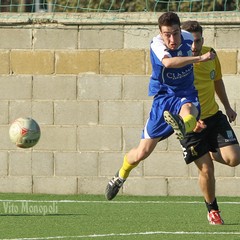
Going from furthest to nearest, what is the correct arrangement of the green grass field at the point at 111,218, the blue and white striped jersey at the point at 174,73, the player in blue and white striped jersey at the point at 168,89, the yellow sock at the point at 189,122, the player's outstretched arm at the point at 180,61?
the blue and white striped jersey at the point at 174,73
the player in blue and white striped jersey at the point at 168,89
the yellow sock at the point at 189,122
the player's outstretched arm at the point at 180,61
the green grass field at the point at 111,218

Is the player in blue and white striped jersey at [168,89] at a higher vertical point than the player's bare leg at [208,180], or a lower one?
higher

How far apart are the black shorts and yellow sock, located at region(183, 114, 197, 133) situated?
1.69ft

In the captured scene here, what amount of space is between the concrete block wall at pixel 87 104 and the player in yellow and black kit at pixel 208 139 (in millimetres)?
2762

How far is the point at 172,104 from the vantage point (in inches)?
360

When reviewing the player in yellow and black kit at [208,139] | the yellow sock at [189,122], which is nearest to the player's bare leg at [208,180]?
the player in yellow and black kit at [208,139]

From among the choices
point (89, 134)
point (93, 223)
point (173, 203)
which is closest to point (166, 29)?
point (93, 223)

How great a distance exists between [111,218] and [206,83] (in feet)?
5.61

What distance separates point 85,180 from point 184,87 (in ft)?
13.2

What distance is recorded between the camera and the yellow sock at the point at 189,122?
28.4 ft

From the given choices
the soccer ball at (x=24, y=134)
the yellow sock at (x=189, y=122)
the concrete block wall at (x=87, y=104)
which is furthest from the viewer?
the concrete block wall at (x=87, y=104)

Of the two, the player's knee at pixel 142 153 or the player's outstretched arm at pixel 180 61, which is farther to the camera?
the player's knee at pixel 142 153

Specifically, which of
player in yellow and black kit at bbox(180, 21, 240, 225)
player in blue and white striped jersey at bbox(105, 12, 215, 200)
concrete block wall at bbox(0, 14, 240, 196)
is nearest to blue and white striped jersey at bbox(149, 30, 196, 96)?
player in blue and white striped jersey at bbox(105, 12, 215, 200)

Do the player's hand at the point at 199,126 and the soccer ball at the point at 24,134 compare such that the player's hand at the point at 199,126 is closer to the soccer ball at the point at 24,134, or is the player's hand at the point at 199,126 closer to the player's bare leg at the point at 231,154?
the player's bare leg at the point at 231,154

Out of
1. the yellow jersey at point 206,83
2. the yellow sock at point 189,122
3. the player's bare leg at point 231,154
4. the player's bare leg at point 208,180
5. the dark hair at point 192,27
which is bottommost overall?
the player's bare leg at point 208,180
